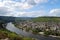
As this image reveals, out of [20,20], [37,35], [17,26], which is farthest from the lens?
[37,35]

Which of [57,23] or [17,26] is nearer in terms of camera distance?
[17,26]

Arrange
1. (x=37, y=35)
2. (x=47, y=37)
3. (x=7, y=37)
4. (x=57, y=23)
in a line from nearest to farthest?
(x=7, y=37) → (x=37, y=35) → (x=47, y=37) → (x=57, y=23)

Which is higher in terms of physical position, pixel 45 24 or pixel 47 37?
pixel 45 24

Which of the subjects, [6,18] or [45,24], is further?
[45,24]

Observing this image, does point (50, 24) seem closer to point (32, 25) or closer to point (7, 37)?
point (32, 25)

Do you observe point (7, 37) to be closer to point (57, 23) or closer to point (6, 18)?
point (6, 18)

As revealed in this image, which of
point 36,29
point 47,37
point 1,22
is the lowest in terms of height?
point 47,37

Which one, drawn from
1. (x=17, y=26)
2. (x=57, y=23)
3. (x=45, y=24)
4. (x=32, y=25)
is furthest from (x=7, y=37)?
(x=57, y=23)

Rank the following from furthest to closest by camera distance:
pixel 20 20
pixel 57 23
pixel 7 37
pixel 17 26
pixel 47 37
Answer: pixel 57 23 → pixel 47 37 → pixel 17 26 → pixel 20 20 → pixel 7 37

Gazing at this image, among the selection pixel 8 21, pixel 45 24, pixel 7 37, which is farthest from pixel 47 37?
pixel 7 37
